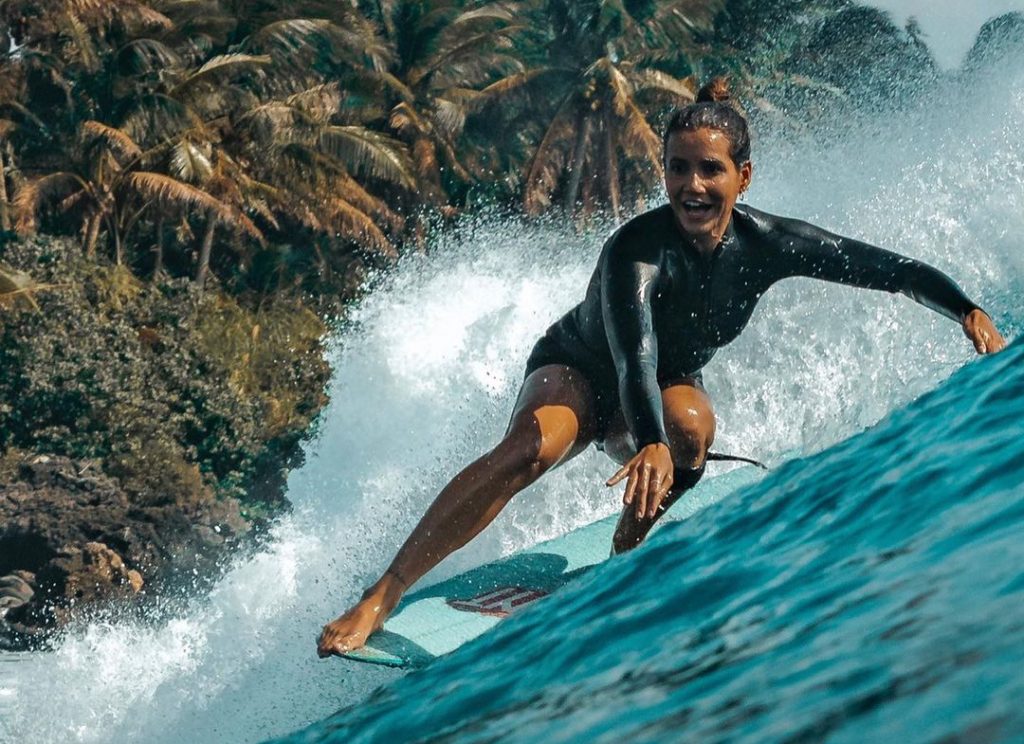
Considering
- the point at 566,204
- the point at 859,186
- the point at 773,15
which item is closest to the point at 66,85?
the point at 566,204

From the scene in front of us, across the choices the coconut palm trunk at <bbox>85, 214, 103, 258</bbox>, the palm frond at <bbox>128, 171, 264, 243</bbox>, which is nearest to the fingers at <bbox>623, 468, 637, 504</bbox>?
the palm frond at <bbox>128, 171, 264, 243</bbox>

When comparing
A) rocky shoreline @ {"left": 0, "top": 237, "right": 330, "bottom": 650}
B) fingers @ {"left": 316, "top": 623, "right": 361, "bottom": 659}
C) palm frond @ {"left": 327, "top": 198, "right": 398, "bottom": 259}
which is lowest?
fingers @ {"left": 316, "top": 623, "right": 361, "bottom": 659}

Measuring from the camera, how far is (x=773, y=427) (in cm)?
817

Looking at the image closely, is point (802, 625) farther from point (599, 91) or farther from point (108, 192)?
point (599, 91)

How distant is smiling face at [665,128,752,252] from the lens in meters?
5.00

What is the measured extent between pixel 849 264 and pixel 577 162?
22306 mm

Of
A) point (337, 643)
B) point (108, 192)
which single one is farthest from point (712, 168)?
point (108, 192)

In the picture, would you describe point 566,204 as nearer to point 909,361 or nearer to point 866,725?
point 909,361

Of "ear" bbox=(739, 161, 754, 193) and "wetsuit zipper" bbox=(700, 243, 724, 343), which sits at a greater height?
"ear" bbox=(739, 161, 754, 193)

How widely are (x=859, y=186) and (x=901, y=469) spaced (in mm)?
6270

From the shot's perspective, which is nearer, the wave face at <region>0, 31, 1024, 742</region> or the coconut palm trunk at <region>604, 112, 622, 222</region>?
the wave face at <region>0, 31, 1024, 742</region>

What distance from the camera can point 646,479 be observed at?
4496mm

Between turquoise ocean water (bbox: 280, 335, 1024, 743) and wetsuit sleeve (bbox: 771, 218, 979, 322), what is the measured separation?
468mm

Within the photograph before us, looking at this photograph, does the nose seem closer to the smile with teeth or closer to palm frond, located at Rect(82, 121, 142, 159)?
the smile with teeth
